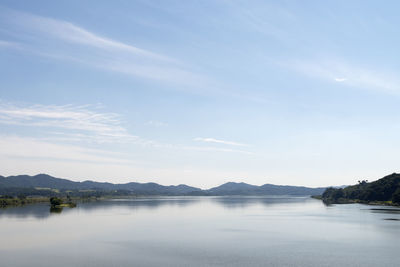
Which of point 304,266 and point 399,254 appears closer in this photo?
point 304,266

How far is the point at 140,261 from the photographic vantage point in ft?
155

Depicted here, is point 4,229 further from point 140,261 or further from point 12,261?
point 140,261

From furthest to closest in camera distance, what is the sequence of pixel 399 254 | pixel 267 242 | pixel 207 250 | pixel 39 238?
1. pixel 39 238
2. pixel 267 242
3. pixel 207 250
4. pixel 399 254

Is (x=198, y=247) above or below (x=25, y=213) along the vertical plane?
above

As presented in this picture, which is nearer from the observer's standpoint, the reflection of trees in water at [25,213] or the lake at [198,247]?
the lake at [198,247]

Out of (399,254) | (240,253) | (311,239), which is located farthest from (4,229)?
(399,254)

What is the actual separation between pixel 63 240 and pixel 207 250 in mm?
29777

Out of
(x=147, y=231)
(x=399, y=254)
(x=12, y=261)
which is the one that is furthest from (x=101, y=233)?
(x=399, y=254)

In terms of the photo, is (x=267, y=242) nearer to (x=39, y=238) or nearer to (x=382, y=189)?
(x=39, y=238)

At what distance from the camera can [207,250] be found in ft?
182

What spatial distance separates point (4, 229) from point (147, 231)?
33465 mm

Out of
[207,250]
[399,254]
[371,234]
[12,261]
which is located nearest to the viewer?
[12,261]

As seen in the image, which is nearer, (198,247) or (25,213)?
(198,247)

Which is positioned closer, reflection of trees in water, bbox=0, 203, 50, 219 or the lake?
the lake
